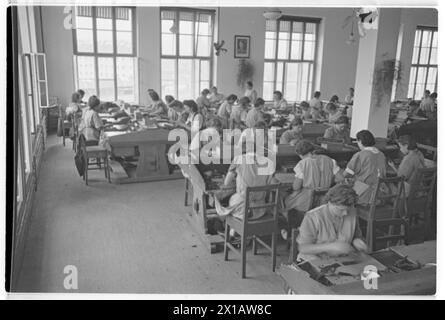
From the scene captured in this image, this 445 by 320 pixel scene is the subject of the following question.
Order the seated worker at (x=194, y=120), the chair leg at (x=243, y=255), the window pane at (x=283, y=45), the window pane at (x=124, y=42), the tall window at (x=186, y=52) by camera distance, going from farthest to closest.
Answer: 1. the window pane at (x=283, y=45)
2. the tall window at (x=186, y=52)
3. the window pane at (x=124, y=42)
4. the seated worker at (x=194, y=120)
5. the chair leg at (x=243, y=255)

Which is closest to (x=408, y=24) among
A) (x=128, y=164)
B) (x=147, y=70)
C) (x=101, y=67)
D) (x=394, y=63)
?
(x=394, y=63)

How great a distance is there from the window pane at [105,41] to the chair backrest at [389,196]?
793 cm

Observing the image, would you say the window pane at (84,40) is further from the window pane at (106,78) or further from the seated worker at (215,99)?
the seated worker at (215,99)

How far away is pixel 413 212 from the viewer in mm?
3891

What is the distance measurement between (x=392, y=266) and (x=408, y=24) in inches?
472

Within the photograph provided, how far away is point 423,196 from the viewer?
3896 mm

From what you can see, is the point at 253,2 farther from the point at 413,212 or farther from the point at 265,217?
the point at 413,212

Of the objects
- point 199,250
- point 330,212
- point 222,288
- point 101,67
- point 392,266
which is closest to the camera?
point 392,266

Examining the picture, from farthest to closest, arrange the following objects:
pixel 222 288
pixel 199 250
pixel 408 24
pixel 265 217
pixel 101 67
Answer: pixel 408 24 → pixel 101 67 → pixel 199 250 → pixel 265 217 → pixel 222 288

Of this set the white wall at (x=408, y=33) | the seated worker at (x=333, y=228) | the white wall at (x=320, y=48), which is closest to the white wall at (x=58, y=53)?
the white wall at (x=320, y=48)

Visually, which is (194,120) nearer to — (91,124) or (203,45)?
(91,124)

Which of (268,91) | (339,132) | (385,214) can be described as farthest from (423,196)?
(268,91)

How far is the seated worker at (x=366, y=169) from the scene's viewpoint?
12.7 feet

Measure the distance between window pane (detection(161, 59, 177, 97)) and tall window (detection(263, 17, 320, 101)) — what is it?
265 centimetres
